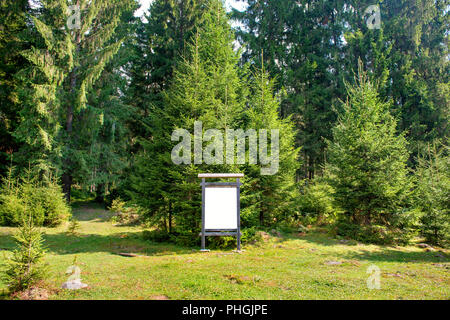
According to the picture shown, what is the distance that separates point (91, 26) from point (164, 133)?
15.1 m

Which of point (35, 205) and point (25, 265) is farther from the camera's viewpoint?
point (35, 205)

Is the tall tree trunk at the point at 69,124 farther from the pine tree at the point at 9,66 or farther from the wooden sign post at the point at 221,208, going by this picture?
the wooden sign post at the point at 221,208

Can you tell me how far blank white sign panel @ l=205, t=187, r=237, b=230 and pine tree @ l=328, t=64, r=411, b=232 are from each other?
18.4 feet

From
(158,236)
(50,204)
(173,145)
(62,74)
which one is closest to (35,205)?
(50,204)

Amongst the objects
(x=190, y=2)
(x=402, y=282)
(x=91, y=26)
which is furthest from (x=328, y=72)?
(x=402, y=282)

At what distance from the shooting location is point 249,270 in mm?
6949

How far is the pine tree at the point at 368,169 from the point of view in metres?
11.7

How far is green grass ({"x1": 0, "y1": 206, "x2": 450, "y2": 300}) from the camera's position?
17.5 ft

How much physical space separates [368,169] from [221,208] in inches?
272

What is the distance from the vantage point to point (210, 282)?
595 centimetres

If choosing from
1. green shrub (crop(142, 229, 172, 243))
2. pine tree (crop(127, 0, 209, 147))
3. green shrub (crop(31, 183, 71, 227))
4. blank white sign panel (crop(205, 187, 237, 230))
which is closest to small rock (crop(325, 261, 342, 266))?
blank white sign panel (crop(205, 187, 237, 230))

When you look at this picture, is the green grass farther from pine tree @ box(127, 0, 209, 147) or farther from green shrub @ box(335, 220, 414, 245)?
pine tree @ box(127, 0, 209, 147)

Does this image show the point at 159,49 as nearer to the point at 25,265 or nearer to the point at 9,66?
the point at 9,66

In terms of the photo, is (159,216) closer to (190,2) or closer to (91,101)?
(91,101)
